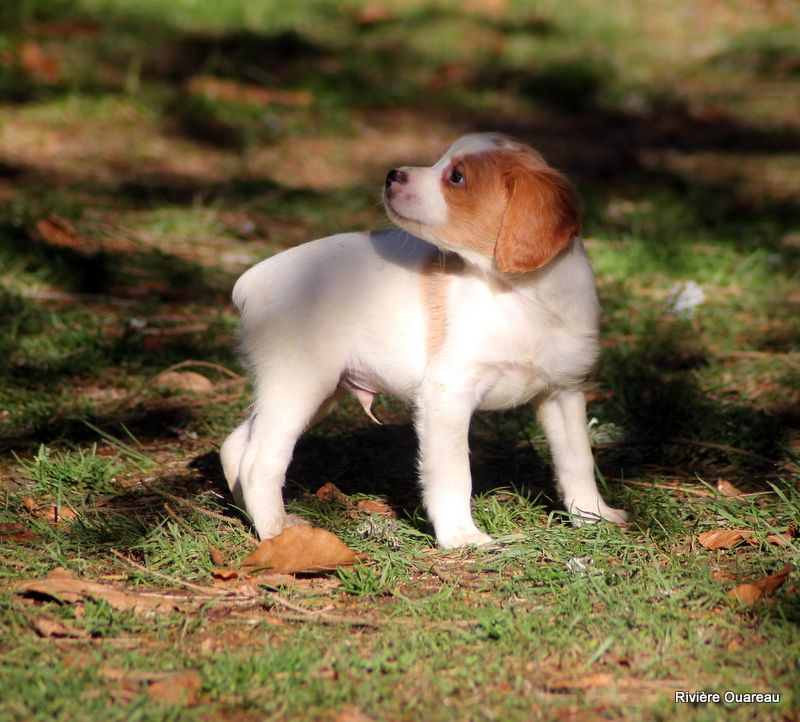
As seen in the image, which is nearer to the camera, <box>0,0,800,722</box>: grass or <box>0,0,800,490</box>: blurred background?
<box>0,0,800,722</box>: grass

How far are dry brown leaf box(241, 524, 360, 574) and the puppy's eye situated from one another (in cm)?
110

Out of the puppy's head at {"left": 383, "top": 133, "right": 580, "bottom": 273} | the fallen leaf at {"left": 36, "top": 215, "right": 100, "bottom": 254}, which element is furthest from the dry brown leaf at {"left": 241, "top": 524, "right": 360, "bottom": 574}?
the fallen leaf at {"left": 36, "top": 215, "right": 100, "bottom": 254}

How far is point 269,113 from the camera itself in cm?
802

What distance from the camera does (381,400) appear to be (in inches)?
181

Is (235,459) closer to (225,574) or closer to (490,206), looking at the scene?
(225,574)

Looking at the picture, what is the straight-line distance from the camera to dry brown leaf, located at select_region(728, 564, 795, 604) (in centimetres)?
277

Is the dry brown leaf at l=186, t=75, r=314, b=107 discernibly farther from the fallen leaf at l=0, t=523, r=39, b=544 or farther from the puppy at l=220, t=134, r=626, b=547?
the fallen leaf at l=0, t=523, r=39, b=544

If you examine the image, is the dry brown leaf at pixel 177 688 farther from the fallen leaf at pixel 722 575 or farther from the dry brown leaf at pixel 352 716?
the fallen leaf at pixel 722 575

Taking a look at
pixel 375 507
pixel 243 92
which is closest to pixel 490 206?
pixel 375 507

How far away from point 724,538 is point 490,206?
1191mm

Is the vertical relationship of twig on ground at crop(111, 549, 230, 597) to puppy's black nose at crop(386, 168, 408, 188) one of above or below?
below

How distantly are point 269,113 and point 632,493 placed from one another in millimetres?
5268

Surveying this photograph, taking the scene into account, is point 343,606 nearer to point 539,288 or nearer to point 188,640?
point 188,640

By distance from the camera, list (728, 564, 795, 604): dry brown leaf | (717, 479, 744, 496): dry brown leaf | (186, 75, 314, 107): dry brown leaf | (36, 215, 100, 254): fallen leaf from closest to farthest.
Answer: (728, 564, 795, 604): dry brown leaf < (717, 479, 744, 496): dry brown leaf < (36, 215, 100, 254): fallen leaf < (186, 75, 314, 107): dry brown leaf
